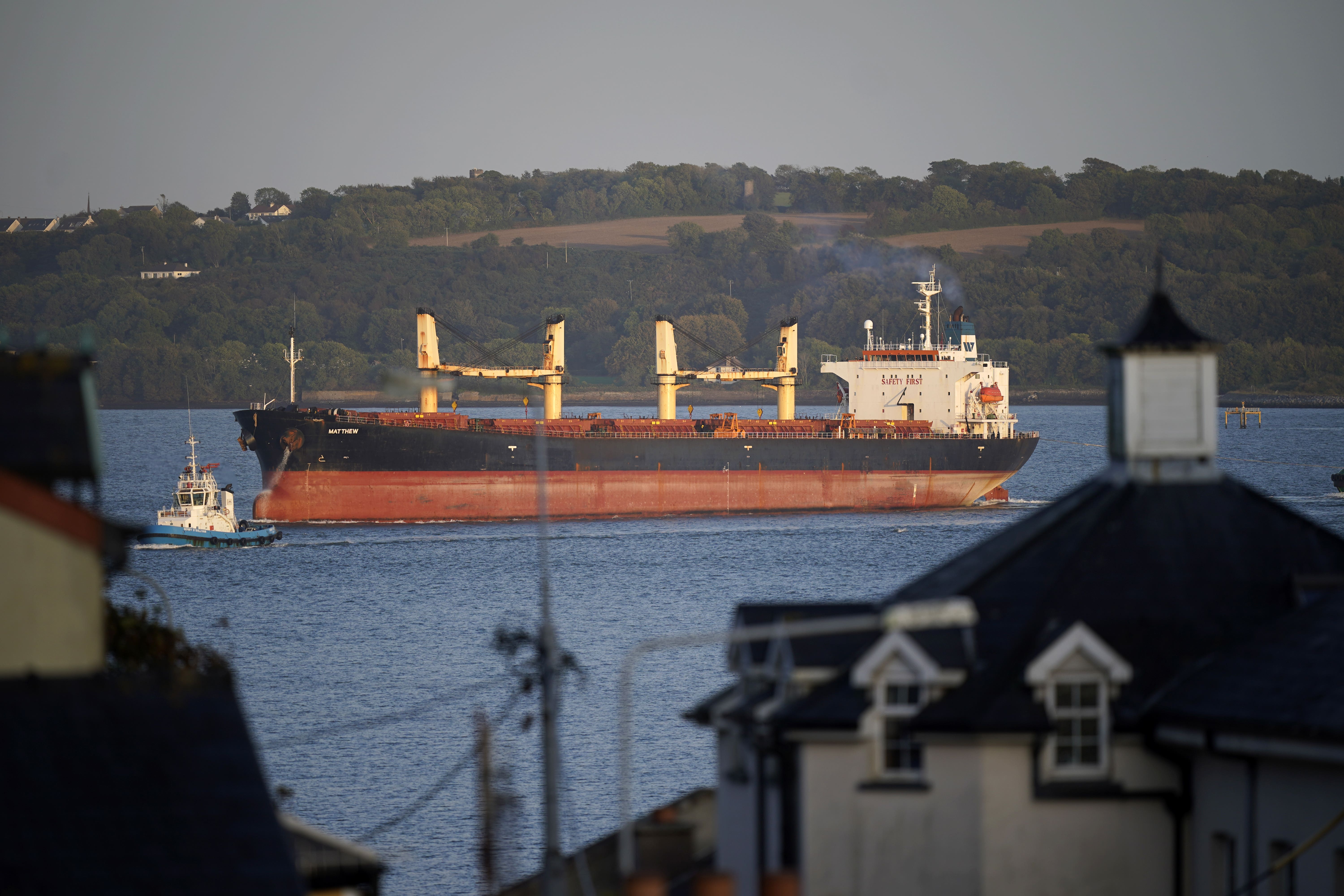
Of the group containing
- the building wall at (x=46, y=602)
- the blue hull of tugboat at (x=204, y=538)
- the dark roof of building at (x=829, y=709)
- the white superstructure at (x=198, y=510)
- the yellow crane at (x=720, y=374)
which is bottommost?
the blue hull of tugboat at (x=204, y=538)

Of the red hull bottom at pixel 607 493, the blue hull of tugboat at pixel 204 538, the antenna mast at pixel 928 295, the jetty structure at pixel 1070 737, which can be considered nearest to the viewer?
the jetty structure at pixel 1070 737

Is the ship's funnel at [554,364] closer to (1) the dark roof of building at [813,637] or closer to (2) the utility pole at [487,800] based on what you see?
(2) the utility pole at [487,800]

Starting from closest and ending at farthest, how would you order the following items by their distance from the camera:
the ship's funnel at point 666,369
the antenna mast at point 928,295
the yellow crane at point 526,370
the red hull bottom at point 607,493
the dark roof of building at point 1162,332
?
1. the dark roof of building at point 1162,332
2. the red hull bottom at point 607,493
3. the yellow crane at point 526,370
4. the ship's funnel at point 666,369
5. the antenna mast at point 928,295

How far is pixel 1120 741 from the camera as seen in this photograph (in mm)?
10148

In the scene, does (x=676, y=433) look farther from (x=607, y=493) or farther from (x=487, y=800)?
(x=487, y=800)

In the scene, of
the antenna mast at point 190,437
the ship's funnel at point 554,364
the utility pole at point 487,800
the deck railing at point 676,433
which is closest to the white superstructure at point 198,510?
the antenna mast at point 190,437

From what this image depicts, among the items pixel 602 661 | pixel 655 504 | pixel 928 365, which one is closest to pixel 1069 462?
pixel 928 365

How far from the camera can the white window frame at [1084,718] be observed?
9977 mm

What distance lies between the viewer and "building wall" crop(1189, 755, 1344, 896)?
9.24 meters

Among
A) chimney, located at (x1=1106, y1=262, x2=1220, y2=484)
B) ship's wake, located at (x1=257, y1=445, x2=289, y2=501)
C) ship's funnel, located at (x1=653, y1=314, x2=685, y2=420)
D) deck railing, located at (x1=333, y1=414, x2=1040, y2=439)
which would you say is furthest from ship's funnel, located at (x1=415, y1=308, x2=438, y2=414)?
chimney, located at (x1=1106, y1=262, x2=1220, y2=484)

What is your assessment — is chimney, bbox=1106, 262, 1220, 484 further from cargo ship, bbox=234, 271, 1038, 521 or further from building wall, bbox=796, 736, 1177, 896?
cargo ship, bbox=234, 271, 1038, 521

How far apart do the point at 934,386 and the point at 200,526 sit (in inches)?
1248

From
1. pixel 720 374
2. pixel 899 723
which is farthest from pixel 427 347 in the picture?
pixel 899 723

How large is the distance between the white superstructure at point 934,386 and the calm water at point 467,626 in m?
4.06
